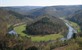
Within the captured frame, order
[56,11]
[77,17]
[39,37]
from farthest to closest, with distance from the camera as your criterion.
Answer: [56,11]
[77,17]
[39,37]

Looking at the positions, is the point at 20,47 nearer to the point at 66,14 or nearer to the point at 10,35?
the point at 10,35

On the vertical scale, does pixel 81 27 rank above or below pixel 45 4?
below

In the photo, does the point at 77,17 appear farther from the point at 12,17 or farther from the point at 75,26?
the point at 12,17

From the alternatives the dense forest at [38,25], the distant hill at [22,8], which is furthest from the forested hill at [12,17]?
the distant hill at [22,8]

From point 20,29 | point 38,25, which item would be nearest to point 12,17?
point 20,29

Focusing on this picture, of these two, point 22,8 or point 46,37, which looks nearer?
point 46,37

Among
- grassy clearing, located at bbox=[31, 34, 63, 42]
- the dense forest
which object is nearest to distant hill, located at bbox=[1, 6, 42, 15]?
the dense forest

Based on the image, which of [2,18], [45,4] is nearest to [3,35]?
[2,18]

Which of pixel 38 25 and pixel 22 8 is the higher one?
pixel 22 8

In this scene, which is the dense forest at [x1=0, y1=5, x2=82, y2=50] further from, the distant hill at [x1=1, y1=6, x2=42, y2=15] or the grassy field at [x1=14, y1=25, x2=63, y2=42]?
the grassy field at [x1=14, y1=25, x2=63, y2=42]
